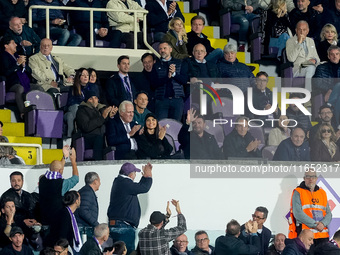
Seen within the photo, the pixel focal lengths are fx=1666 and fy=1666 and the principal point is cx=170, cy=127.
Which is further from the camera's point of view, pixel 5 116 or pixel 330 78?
pixel 330 78

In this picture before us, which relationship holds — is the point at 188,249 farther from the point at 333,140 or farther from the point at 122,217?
the point at 333,140

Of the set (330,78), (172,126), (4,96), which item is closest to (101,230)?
(172,126)

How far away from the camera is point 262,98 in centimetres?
2333

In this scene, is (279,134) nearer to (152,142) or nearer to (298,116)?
(298,116)

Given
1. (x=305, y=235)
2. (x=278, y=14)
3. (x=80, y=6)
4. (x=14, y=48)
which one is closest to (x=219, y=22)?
(x=278, y=14)

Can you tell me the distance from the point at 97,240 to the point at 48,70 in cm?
399

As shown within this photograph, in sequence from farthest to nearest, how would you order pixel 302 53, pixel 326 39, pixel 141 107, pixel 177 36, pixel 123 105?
1. pixel 326 39
2. pixel 302 53
3. pixel 177 36
4. pixel 141 107
5. pixel 123 105

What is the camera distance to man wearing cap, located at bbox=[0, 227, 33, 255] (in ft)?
65.4

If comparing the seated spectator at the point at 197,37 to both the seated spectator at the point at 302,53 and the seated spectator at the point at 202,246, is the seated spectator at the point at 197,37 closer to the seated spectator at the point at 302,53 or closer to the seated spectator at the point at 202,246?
the seated spectator at the point at 302,53

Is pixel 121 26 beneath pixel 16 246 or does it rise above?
above

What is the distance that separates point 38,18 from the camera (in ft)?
79.5

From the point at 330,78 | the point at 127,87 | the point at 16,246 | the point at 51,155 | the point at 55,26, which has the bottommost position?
the point at 16,246

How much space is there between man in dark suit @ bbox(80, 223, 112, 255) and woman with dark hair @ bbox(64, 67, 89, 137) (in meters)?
2.46

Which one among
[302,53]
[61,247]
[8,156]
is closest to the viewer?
[61,247]
